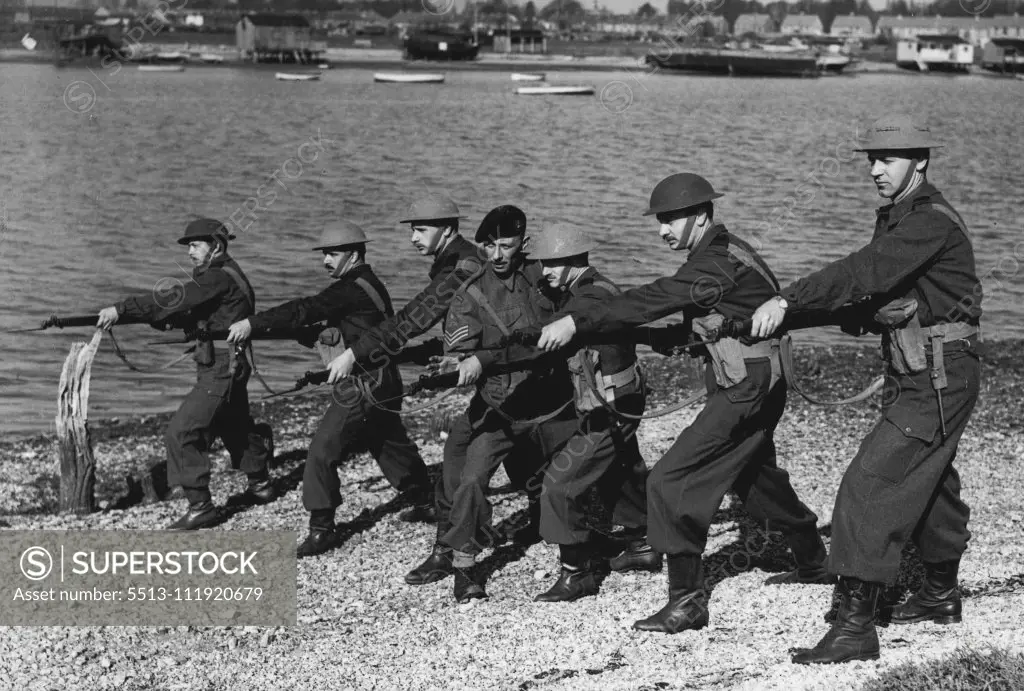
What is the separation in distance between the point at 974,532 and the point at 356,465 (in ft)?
17.1

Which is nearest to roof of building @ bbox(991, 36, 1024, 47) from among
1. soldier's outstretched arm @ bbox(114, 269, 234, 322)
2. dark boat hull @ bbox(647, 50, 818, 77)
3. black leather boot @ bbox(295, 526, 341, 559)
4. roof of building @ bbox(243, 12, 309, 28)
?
dark boat hull @ bbox(647, 50, 818, 77)

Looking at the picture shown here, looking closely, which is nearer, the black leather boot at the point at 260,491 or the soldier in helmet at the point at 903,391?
the soldier in helmet at the point at 903,391

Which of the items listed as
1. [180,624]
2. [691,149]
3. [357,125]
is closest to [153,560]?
[180,624]

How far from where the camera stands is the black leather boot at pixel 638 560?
30.7 ft

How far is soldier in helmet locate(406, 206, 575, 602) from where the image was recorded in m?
8.93

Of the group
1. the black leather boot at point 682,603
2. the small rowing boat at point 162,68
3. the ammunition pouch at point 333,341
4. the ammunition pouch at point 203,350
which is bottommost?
the small rowing boat at point 162,68

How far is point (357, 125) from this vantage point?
238ft

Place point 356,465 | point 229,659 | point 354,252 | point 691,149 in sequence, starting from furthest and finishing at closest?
point 691,149
point 356,465
point 354,252
point 229,659

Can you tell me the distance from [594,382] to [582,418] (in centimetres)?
33

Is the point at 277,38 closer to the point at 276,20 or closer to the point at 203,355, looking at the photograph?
the point at 276,20

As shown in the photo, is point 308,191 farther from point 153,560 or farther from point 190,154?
point 153,560

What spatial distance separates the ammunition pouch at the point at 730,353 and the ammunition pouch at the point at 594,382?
35.2 inches

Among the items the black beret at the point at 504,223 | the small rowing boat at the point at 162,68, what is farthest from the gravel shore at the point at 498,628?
the small rowing boat at the point at 162,68

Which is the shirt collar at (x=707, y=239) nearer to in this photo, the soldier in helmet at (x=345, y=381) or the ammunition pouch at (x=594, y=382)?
the ammunition pouch at (x=594, y=382)
